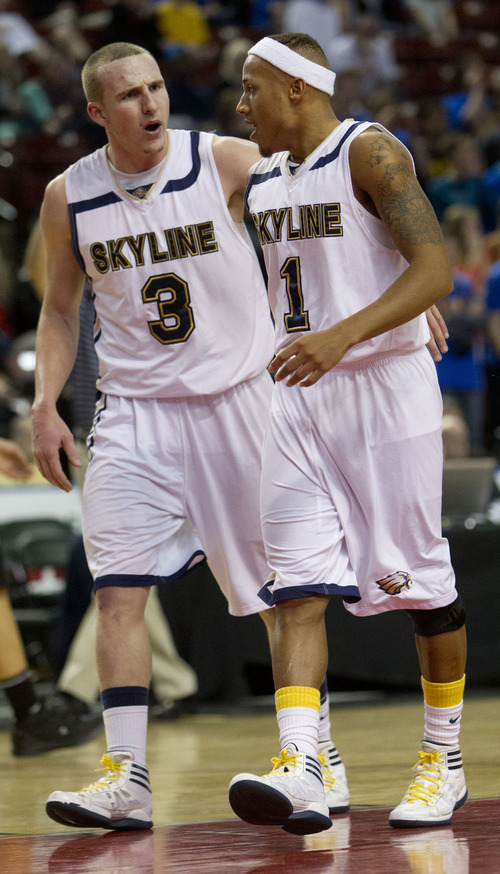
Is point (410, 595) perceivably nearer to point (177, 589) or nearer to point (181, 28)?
point (177, 589)

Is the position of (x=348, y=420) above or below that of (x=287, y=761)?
above

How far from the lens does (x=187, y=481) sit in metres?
3.75

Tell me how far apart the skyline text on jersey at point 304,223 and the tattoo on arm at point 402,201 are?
136 millimetres

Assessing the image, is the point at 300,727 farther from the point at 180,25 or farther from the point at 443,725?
the point at 180,25

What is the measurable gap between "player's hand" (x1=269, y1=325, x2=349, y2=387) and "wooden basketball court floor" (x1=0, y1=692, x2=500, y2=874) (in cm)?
113

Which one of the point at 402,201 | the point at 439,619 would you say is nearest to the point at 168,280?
the point at 402,201

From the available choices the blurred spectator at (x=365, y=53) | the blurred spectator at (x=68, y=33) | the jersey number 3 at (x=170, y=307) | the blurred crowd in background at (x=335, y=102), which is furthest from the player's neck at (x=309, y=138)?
the blurred spectator at (x=365, y=53)

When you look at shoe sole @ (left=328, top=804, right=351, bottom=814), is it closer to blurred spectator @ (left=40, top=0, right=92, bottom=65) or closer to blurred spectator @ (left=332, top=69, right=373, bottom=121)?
blurred spectator @ (left=332, top=69, right=373, bottom=121)

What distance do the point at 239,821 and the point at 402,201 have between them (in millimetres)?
1771

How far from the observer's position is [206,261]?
3.75m

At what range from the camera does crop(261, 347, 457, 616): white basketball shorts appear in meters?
3.22

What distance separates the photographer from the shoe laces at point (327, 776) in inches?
140

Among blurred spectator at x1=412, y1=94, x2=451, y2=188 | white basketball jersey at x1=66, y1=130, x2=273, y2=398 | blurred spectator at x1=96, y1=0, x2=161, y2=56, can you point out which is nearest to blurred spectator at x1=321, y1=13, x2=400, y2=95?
blurred spectator at x1=412, y1=94, x2=451, y2=188

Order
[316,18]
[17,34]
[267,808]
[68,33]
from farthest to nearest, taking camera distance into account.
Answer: [316,18] < [17,34] < [68,33] < [267,808]
